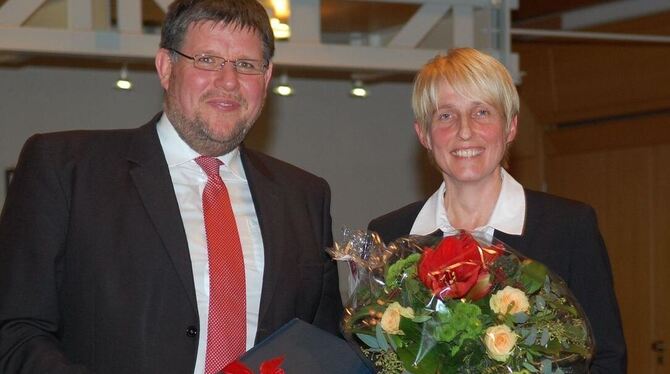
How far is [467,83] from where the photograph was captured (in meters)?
2.63

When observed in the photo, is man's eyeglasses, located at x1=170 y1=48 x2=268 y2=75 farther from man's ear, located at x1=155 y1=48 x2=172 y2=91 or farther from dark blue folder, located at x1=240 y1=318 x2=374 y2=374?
dark blue folder, located at x1=240 y1=318 x2=374 y2=374

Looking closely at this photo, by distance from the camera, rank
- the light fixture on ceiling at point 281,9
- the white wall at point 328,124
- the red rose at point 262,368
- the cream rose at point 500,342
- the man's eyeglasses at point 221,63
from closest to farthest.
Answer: the cream rose at point 500,342 < the red rose at point 262,368 < the man's eyeglasses at point 221,63 < the light fixture on ceiling at point 281,9 < the white wall at point 328,124

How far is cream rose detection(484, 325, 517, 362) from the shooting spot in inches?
77.9

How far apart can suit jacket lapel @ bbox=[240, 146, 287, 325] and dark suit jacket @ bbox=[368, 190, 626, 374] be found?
1.68 feet

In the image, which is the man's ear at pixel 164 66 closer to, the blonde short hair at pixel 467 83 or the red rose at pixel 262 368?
the blonde short hair at pixel 467 83

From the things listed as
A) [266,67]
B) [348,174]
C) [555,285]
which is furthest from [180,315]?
[348,174]

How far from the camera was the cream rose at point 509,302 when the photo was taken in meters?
2.03

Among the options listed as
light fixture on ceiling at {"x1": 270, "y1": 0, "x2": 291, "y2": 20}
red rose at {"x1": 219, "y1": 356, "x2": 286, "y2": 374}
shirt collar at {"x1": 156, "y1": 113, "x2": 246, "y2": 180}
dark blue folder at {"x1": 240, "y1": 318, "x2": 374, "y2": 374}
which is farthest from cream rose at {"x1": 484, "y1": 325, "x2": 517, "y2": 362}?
light fixture on ceiling at {"x1": 270, "y1": 0, "x2": 291, "y2": 20}

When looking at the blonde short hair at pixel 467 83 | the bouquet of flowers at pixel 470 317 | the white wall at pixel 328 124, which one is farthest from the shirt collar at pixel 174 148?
the white wall at pixel 328 124

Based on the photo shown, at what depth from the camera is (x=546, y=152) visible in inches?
320

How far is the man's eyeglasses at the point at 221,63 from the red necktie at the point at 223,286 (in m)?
0.27

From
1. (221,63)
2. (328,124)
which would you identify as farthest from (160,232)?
(328,124)

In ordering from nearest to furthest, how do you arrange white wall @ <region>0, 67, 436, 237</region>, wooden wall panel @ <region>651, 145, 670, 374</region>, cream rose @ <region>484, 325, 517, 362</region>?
cream rose @ <region>484, 325, 517, 362</region>, white wall @ <region>0, 67, 436, 237</region>, wooden wall panel @ <region>651, 145, 670, 374</region>

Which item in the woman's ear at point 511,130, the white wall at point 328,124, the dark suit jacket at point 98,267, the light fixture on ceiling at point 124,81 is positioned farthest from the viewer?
the white wall at point 328,124
